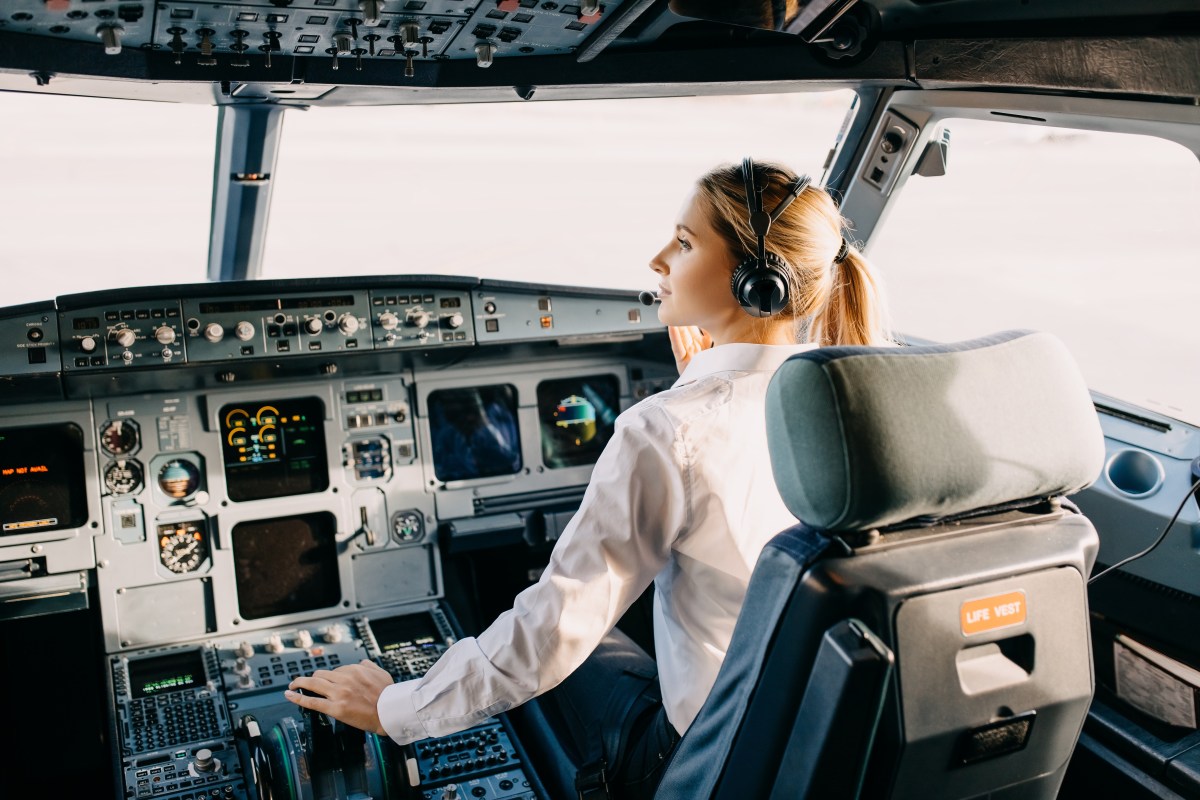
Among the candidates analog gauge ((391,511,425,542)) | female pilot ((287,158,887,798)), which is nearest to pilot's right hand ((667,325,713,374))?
female pilot ((287,158,887,798))

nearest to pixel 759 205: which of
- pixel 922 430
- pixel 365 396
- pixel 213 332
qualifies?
pixel 922 430

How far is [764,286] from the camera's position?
1395mm

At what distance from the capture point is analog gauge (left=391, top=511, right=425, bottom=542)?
9.66 ft

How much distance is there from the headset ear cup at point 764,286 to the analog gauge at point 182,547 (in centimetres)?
191

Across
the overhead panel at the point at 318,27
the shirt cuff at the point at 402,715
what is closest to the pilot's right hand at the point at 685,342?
the overhead panel at the point at 318,27

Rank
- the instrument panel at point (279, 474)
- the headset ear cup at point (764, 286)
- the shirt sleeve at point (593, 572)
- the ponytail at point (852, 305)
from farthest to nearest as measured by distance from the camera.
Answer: the instrument panel at point (279, 474)
the ponytail at point (852, 305)
the headset ear cup at point (764, 286)
the shirt sleeve at point (593, 572)

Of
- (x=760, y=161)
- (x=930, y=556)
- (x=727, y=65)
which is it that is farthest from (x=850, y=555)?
(x=727, y=65)

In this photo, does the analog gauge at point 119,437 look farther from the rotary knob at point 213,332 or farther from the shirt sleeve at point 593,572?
the shirt sleeve at point 593,572

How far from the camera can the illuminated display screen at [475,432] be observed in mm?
3020

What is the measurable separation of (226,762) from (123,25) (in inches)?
57.9

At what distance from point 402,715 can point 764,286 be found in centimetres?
79

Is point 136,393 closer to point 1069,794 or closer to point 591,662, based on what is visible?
point 591,662

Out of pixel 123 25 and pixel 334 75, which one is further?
pixel 334 75

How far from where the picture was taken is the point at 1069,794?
213 centimetres
